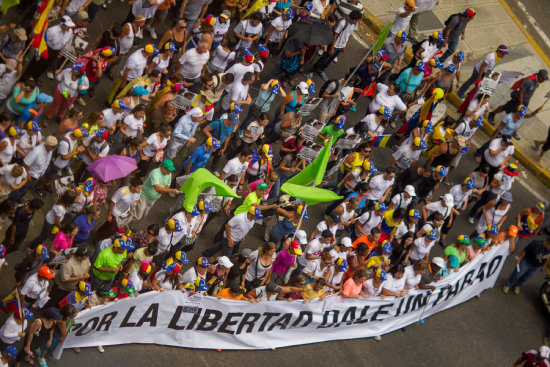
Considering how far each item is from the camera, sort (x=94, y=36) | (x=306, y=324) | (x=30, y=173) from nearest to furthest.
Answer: (x=30, y=173) → (x=306, y=324) → (x=94, y=36)

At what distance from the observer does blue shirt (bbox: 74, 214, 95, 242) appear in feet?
49.7

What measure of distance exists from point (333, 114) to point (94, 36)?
5179mm

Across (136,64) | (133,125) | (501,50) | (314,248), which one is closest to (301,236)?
(314,248)

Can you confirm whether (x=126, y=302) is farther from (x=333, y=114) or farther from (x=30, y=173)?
(x=333, y=114)

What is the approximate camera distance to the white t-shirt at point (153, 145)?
16703mm

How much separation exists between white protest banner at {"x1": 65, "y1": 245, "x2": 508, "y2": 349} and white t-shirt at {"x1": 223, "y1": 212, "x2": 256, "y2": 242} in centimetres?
137

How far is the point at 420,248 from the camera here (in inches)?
729

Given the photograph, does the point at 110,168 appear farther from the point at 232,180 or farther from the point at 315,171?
the point at 315,171

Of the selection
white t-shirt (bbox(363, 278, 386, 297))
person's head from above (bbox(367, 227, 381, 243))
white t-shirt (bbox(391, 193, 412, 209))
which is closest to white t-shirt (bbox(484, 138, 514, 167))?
white t-shirt (bbox(391, 193, 412, 209))

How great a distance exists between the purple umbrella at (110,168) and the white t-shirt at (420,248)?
19.3ft

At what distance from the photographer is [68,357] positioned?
14672mm

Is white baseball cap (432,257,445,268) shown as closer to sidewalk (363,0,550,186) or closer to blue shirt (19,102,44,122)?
sidewalk (363,0,550,186)

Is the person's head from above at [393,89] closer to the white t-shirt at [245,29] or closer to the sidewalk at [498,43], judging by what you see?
the white t-shirt at [245,29]

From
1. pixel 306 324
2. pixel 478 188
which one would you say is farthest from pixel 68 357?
pixel 478 188
